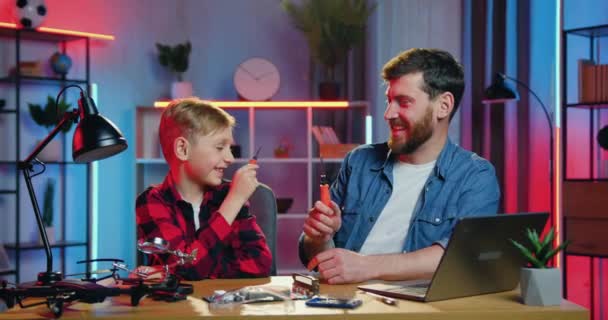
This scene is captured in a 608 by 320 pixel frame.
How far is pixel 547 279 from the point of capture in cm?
154

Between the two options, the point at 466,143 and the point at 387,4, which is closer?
the point at 466,143

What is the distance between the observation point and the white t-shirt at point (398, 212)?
2.31 metres

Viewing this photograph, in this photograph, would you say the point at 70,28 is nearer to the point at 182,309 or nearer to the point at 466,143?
the point at 466,143

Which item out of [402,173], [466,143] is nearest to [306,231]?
[402,173]

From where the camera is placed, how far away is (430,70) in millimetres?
2377

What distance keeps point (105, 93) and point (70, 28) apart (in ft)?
1.55

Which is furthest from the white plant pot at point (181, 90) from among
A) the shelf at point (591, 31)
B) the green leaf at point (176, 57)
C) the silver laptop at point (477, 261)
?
the silver laptop at point (477, 261)

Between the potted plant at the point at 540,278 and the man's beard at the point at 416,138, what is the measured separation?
0.78m

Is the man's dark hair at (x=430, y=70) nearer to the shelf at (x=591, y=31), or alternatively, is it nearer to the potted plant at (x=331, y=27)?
the shelf at (x=591, y=31)

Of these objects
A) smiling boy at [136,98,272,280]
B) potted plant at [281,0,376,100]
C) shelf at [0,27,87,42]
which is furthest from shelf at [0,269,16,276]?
smiling boy at [136,98,272,280]

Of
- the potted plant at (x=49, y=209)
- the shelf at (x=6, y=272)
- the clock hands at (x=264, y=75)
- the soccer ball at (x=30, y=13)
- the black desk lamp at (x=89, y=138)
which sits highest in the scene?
the soccer ball at (x=30, y=13)

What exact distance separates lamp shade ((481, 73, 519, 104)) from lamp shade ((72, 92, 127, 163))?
2474mm

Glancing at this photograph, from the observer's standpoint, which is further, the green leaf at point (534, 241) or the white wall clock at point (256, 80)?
the white wall clock at point (256, 80)

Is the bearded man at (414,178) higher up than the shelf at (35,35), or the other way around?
the shelf at (35,35)
